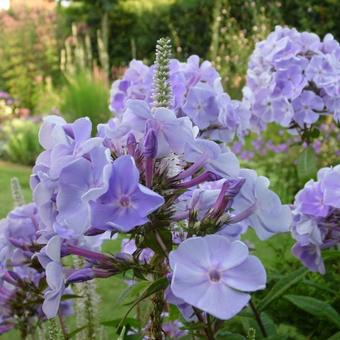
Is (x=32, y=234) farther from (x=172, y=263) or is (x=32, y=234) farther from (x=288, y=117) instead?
(x=288, y=117)

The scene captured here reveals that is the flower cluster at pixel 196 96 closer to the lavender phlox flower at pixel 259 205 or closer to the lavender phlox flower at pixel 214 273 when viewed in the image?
the lavender phlox flower at pixel 259 205

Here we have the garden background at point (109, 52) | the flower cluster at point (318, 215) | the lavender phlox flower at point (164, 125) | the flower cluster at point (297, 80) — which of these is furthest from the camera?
the garden background at point (109, 52)

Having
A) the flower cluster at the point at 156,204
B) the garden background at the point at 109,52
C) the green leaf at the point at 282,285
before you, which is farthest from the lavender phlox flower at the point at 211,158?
the garden background at the point at 109,52

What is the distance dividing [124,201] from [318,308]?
0.91 m

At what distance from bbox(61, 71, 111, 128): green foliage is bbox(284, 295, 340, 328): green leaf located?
7.13 m

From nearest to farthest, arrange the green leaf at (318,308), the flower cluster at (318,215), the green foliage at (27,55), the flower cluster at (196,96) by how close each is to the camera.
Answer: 1. the flower cluster at (318,215)
2. the green leaf at (318,308)
3. the flower cluster at (196,96)
4. the green foliage at (27,55)

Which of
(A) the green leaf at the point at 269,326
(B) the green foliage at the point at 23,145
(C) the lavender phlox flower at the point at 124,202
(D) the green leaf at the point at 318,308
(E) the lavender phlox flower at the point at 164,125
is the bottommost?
(B) the green foliage at the point at 23,145

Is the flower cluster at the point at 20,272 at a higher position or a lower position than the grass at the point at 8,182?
higher

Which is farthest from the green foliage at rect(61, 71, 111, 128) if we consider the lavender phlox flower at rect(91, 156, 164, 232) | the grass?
the lavender phlox flower at rect(91, 156, 164, 232)

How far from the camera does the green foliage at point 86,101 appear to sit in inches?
349

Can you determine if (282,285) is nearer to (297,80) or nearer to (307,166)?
(307,166)

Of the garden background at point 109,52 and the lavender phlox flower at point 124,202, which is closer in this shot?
the lavender phlox flower at point 124,202

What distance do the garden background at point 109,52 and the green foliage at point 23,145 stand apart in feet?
0.05

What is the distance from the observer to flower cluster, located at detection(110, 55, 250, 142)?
1759 millimetres
